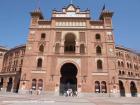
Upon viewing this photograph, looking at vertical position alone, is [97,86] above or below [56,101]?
above

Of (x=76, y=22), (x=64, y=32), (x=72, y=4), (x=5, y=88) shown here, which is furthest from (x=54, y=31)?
(x=5, y=88)

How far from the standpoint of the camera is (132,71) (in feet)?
159

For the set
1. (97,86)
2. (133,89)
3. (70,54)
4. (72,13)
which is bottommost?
(133,89)

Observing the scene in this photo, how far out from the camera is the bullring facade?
32.3 metres

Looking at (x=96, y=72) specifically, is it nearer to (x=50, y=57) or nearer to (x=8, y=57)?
(x=50, y=57)

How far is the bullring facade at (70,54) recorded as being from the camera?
106 ft

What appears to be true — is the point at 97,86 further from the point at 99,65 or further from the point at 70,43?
the point at 70,43

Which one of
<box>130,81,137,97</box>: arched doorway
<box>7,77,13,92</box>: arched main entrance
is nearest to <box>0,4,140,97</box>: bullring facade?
<box>7,77,13,92</box>: arched main entrance

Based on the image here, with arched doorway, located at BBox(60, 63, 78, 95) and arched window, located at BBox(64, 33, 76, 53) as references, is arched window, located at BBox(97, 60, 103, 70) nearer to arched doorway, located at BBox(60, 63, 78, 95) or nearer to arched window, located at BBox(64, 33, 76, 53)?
arched doorway, located at BBox(60, 63, 78, 95)

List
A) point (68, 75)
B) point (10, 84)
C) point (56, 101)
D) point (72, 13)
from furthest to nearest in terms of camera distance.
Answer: point (10, 84)
point (68, 75)
point (72, 13)
point (56, 101)

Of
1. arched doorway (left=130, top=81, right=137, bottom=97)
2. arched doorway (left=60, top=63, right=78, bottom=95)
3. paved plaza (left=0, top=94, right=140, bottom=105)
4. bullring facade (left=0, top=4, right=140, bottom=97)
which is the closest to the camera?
paved plaza (left=0, top=94, right=140, bottom=105)

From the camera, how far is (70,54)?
34.2 meters

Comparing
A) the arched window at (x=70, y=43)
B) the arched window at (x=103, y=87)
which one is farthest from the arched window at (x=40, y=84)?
the arched window at (x=103, y=87)

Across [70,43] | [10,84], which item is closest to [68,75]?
[70,43]
